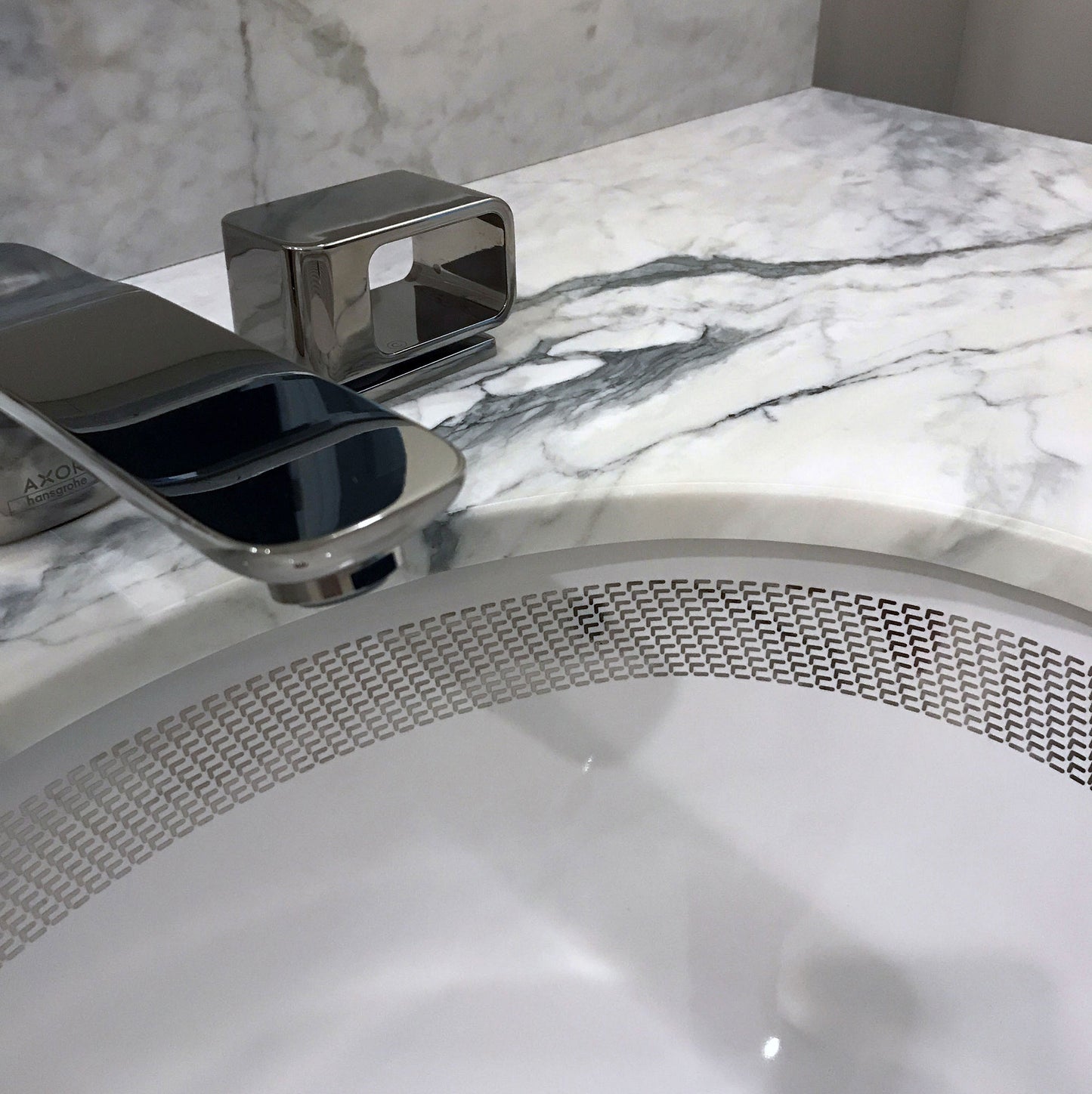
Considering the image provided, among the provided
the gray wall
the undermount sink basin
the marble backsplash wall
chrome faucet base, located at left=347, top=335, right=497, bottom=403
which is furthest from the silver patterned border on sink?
the gray wall

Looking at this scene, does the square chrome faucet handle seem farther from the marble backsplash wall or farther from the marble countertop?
the marble backsplash wall

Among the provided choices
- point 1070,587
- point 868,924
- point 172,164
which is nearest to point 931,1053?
point 868,924

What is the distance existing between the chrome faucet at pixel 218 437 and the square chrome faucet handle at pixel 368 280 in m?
0.06

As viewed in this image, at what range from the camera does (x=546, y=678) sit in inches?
19.4

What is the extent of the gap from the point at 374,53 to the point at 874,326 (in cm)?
33

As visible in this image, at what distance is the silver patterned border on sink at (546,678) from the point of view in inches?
16.6

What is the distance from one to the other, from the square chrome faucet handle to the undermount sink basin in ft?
0.34

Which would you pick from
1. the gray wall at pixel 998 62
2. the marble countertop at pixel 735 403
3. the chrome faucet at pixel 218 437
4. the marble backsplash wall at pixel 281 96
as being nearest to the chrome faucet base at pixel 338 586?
the chrome faucet at pixel 218 437

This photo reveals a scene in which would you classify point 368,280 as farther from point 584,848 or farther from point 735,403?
point 584,848

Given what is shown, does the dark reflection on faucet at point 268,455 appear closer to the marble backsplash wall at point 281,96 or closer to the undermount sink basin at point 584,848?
the undermount sink basin at point 584,848

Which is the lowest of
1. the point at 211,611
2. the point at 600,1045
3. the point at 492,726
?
the point at 600,1045

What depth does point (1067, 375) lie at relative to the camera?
526mm

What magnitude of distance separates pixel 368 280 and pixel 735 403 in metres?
0.16

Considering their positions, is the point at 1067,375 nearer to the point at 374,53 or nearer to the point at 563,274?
the point at 563,274
